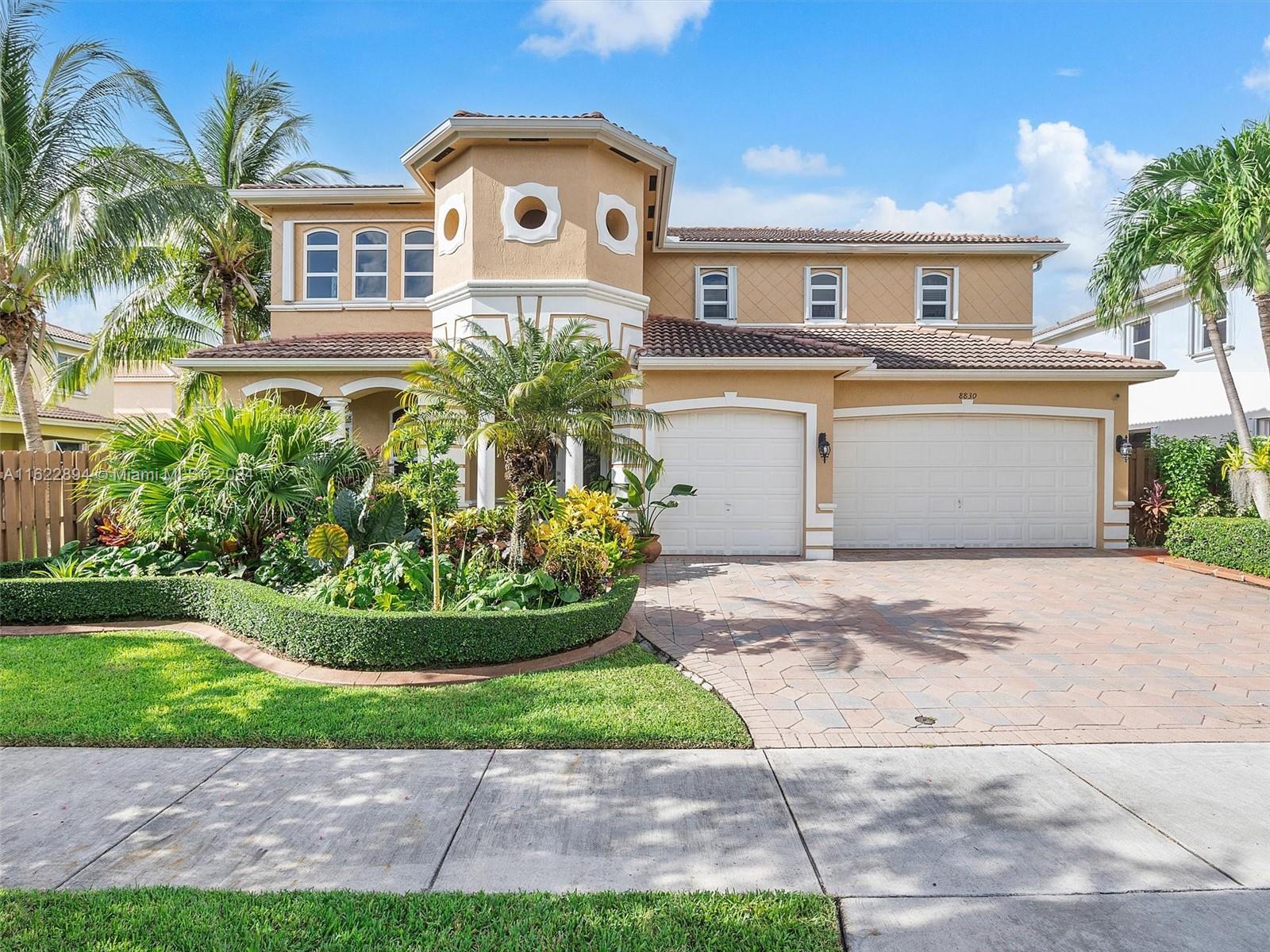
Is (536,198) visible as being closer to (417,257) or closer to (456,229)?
(456,229)

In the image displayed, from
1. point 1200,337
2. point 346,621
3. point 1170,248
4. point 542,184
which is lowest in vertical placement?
point 346,621

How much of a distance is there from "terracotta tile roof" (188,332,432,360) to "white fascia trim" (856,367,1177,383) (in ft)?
30.9

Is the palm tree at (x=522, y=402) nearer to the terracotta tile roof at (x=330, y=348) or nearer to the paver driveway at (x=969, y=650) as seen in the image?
the paver driveway at (x=969, y=650)

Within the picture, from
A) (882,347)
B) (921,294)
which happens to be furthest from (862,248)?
(882,347)

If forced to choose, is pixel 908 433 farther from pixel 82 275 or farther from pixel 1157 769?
pixel 82 275

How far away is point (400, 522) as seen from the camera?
8.95 m

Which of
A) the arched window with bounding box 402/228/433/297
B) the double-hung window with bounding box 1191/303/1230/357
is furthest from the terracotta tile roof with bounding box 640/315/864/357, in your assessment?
the double-hung window with bounding box 1191/303/1230/357

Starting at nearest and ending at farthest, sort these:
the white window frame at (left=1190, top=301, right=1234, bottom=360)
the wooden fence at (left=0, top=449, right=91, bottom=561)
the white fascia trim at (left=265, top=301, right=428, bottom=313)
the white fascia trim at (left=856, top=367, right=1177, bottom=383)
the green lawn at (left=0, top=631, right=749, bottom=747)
A: the green lawn at (left=0, top=631, right=749, bottom=747) < the wooden fence at (left=0, top=449, right=91, bottom=561) < the white fascia trim at (left=856, top=367, right=1177, bottom=383) < the white fascia trim at (left=265, top=301, right=428, bottom=313) < the white window frame at (left=1190, top=301, right=1234, bottom=360)

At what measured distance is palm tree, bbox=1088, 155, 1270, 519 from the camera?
39.0ft

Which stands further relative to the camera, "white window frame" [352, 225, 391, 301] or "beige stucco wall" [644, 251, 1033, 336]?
"beige stucco wall" [644, 251, 1033, 336]

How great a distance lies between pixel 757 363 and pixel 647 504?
333 cm

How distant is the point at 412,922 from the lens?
3008 mm

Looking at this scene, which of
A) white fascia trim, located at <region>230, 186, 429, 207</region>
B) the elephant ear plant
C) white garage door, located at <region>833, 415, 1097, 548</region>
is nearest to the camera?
the elephant ear plant

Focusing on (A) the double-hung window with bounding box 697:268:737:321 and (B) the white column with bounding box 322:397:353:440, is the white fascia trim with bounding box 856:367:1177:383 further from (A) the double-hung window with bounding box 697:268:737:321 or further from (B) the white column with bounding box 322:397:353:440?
(B) the white column with bounding box 322:397:353:440
